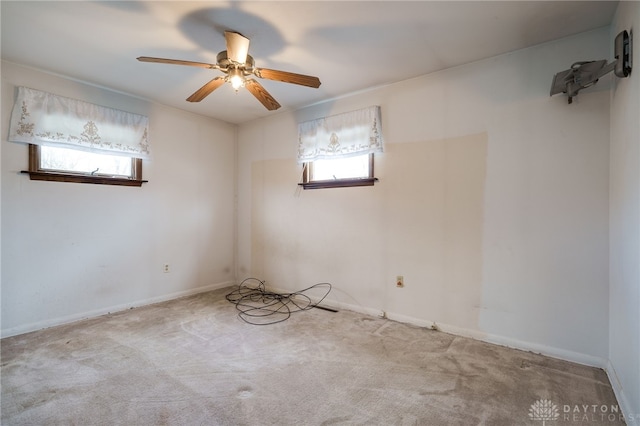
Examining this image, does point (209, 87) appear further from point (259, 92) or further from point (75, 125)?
point (75, 125)

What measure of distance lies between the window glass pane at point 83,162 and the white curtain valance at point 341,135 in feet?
6.92

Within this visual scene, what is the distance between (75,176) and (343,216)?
9.43ft

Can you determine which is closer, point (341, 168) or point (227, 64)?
point (227, 64)

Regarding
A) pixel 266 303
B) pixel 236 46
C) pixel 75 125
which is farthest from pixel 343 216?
pixel 75 125

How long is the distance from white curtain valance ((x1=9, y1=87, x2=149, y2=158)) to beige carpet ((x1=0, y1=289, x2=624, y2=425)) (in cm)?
185

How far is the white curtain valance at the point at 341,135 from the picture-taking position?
320cm

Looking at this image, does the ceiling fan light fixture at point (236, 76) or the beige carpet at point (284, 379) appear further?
the ceiling fan light fixture at point (236, 76)

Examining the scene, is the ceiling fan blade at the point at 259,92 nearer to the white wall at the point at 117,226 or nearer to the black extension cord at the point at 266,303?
the white wall at the point at 117,226

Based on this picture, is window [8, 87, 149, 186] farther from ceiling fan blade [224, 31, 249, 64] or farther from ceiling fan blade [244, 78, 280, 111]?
Answer: ceiling fan blade [224, 31, 249, 64]

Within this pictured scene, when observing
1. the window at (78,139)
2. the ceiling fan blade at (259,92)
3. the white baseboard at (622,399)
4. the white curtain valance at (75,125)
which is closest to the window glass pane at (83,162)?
the window at (78,139)

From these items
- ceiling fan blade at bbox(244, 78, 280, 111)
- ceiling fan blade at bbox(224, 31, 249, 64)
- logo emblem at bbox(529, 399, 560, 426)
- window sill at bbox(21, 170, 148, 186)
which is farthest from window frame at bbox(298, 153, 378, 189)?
logo emblem at bbox(529, 399, 560, 426)

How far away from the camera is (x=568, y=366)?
214cm

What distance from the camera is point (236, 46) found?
200 centimetres

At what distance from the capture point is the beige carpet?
1.63 m
